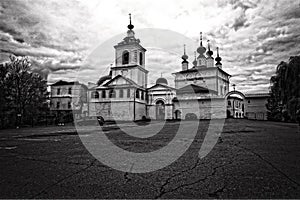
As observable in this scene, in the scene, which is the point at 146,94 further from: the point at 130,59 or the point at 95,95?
the point at 95,95

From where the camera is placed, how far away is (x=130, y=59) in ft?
170

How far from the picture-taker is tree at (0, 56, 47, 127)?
27530 mm

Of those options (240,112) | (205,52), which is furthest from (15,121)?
(240,112)

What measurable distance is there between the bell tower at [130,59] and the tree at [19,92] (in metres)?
22.6

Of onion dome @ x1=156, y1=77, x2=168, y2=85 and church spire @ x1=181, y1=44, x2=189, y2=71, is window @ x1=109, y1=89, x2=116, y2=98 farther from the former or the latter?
church spire @ x1=181, y1=44, x2=189, y2=71

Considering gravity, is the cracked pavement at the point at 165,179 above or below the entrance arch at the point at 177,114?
below

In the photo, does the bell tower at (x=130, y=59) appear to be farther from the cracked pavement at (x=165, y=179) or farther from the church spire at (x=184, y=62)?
the cracked pavement at (x=165, y=179)

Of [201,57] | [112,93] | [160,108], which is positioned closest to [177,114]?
[160,108]

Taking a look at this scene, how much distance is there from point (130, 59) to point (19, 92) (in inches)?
1047

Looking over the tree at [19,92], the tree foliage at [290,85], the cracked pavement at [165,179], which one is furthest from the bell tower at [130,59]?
the cracked pavement at [165,179]

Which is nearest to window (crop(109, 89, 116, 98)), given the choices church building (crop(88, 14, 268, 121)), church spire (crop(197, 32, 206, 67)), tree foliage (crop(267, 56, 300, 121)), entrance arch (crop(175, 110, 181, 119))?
church building (crop(88, 14, 268, 121))

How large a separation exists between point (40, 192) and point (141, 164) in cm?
231

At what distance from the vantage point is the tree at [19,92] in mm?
27530

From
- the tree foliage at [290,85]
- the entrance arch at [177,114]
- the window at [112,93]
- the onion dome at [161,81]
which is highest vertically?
the onion dome at [161,81]
